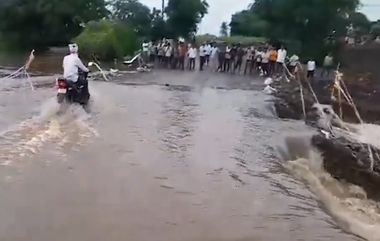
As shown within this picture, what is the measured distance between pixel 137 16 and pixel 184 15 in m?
4.17

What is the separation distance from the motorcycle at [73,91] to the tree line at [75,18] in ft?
109

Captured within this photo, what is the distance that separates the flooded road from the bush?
21821mm

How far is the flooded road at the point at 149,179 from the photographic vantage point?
22.2 feet

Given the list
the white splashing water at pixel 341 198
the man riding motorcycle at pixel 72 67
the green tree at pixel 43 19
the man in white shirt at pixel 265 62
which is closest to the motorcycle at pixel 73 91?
the man riding motorcycle at pixel 72 67

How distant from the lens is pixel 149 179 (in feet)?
29.1

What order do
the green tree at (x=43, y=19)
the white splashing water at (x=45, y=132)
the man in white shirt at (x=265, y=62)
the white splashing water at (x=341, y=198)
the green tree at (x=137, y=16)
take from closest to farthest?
the white splashing water at (x=341, y=198) → the white splashing water at (x=45, y=132) → the man in white shirt at (x=265, y=62) → the green tree at (x=43, y=19) → the green tree at (x=137, y=16)

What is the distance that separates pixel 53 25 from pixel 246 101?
33365 mm

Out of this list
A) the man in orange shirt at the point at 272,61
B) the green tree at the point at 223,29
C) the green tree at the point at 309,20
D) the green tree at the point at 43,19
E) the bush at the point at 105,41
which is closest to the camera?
the man in orange shirt at the point at 272,61

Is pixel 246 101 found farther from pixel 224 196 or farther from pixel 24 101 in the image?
pixel 224 196

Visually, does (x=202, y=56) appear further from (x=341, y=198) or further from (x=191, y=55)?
(x=341, y=198)

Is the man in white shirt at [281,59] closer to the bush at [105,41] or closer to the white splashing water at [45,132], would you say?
the bush at [105,41]

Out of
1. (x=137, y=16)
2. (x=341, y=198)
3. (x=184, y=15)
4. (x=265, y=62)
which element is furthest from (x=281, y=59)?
(x=137, y=16)

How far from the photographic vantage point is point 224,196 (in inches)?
324

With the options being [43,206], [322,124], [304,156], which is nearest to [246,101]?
[322,124]
